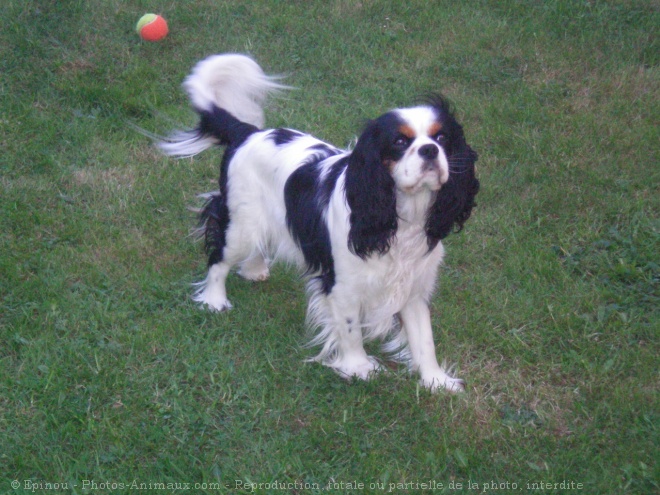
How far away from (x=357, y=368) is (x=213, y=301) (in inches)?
37.7

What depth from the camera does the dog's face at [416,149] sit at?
10.2 feet

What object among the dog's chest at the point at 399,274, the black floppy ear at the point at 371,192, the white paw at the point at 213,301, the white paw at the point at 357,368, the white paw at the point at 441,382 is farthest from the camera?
the white paw at the point at 213,301

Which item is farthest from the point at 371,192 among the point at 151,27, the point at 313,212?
the point at 151,27

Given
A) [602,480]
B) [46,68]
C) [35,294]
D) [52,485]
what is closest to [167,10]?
[46,68]

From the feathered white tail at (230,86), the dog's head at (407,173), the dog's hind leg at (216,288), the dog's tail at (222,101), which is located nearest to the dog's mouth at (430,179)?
the dog's head at (407,173)

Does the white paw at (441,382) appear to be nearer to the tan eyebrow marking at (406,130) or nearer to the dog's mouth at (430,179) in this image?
the dog's mouth at (430,179)

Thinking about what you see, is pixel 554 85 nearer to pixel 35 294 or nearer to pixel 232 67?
pixel 232 67

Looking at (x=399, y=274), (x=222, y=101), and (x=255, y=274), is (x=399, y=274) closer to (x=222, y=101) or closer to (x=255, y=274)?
(x=255, y=274)

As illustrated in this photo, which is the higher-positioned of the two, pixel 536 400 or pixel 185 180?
pixel 536 400

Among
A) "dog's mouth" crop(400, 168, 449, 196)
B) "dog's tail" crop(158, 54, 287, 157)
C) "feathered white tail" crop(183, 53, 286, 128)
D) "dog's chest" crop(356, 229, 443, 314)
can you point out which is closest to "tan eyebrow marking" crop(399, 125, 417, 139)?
"dog's mouth" crop(400, 168, 449, 196)

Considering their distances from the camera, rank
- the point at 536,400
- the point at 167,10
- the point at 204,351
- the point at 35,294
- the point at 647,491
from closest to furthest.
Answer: the point at 647,491, the point at 536,400, the point at 204,351, the point at 35,294, the point at 167,10

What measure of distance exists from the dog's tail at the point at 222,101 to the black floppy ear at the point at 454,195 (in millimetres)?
1305

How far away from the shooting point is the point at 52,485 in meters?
3.09

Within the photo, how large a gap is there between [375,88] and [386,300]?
3176 millimetres
